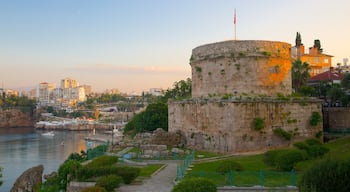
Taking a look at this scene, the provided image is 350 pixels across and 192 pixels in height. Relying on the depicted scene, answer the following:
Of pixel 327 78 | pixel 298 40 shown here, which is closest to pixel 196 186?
pixel 327 78

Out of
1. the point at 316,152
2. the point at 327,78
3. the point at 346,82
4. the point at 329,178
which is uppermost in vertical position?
the point at 327,78

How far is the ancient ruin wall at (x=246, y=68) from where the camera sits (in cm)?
2598

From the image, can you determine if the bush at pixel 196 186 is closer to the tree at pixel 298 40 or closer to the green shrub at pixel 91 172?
the green shrub at pixel 91 172

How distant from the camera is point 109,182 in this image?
14.6m

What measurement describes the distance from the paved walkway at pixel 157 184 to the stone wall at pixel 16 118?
120m

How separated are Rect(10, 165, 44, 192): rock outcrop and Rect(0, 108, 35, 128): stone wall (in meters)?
108

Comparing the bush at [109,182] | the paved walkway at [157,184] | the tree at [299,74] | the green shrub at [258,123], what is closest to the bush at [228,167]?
the paved walkway at [157,184]

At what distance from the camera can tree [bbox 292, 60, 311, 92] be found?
36.3 metres

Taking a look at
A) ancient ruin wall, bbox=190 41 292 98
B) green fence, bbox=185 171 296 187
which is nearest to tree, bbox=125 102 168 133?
ancient ruin wall, bbox=190 41 292 98

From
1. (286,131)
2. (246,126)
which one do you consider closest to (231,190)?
(246,126)

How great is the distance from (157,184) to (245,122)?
1021cm

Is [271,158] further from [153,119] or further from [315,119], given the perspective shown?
[153,119]

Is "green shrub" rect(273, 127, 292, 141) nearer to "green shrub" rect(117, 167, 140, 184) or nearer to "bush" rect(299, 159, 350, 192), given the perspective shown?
"green shrub" rect(117, 167, 140, 184)

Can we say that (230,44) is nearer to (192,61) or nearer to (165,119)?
(192,61)
